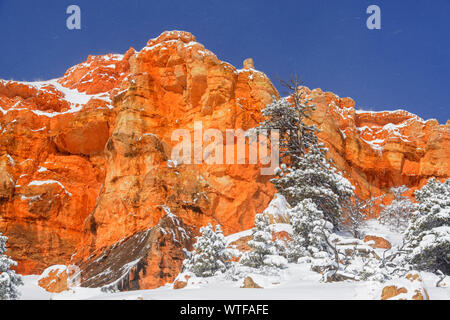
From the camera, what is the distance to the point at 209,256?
39.3 ft

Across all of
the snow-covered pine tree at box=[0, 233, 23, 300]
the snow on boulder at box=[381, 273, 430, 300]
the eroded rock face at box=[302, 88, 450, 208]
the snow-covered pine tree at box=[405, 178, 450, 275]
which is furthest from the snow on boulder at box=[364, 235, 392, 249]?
the eroded rock face at box=[302, 88, 450, 208]

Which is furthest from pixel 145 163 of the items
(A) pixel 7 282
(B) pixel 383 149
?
(B) pixel 383 149

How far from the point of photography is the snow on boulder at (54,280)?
1456 centimetres

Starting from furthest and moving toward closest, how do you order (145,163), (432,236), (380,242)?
1. (145,163)
2. (380,242)
3. (432,236)

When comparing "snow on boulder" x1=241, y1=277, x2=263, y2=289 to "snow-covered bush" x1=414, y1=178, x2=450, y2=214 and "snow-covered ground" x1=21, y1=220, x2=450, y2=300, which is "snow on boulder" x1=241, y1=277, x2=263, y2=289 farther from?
"snow-covered bush" x1=414, y1=178, x2=450, y2=214

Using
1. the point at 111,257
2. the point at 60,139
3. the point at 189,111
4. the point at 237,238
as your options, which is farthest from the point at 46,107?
the point at 237,238

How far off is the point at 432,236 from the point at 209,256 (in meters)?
6.31

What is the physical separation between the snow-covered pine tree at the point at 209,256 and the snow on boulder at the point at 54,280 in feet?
19.3

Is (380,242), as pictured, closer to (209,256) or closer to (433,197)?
(433,197)

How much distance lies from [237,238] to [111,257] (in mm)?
13680

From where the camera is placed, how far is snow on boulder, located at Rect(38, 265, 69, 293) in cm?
1456

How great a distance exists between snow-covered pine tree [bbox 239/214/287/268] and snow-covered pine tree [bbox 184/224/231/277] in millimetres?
1163
